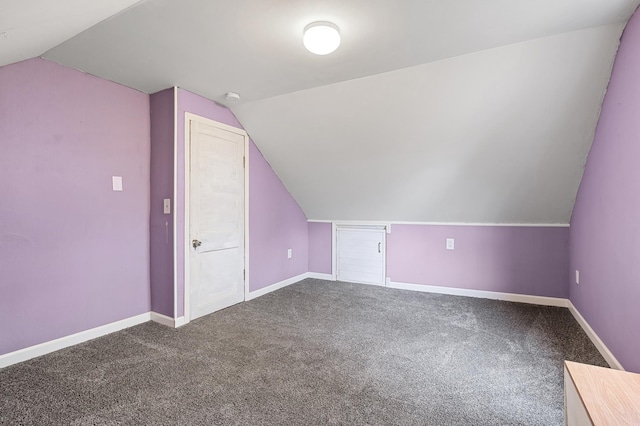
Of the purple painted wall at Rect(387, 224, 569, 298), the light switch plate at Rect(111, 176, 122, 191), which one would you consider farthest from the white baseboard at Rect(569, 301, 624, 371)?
the light switch plate at Rect(111, 176, 122, 191)

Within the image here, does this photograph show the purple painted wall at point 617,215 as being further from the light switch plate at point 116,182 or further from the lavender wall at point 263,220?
the light switch plate at point 116,182

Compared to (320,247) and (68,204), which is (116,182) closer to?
(68,204)

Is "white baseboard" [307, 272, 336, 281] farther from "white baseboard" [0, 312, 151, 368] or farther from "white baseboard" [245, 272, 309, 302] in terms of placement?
"white baseboard" [0, 312, 151, 368]

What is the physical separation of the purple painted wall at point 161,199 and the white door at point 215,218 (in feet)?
0.60

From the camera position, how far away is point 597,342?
2301 mm

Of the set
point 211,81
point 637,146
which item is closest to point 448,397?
point 637,146

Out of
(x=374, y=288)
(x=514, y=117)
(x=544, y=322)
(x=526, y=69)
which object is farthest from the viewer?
(x=374, y=288)

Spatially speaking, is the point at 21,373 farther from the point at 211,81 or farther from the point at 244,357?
the point at 211,81

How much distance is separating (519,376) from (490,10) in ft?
7.08

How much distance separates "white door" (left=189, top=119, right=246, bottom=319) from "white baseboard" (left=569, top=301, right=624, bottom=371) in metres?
3.12

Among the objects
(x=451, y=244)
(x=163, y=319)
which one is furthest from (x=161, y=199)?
(x=451, y=244)

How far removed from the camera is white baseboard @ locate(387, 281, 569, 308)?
331 centimetres

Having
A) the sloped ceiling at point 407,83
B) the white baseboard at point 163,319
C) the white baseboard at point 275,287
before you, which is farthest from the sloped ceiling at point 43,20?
the white baseboard at point 275,287

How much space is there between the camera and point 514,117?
2510 millimetres
